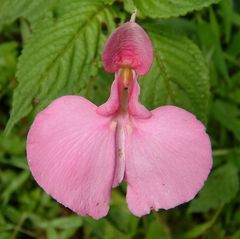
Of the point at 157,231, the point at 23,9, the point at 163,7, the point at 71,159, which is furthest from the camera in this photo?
the point at 157,231

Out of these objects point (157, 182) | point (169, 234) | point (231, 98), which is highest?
point (157, 182)

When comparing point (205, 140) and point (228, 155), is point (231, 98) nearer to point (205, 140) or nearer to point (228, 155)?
point (228, 155)

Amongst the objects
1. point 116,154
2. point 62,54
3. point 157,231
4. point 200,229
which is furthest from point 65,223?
point 116,154

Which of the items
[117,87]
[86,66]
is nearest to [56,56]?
[86,66]

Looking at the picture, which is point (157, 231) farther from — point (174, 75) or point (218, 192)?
point (174, 75)

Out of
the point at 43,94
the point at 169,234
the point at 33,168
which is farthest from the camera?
the point at 169,234

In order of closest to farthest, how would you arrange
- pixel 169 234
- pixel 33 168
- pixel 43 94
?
pixel 33 168 → pixel 43 94 → pixel 169 234

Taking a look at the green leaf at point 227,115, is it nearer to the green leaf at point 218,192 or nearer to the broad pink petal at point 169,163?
the green leaf at point 218,192

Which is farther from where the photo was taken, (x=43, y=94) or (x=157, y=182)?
(x=43, y=94)
